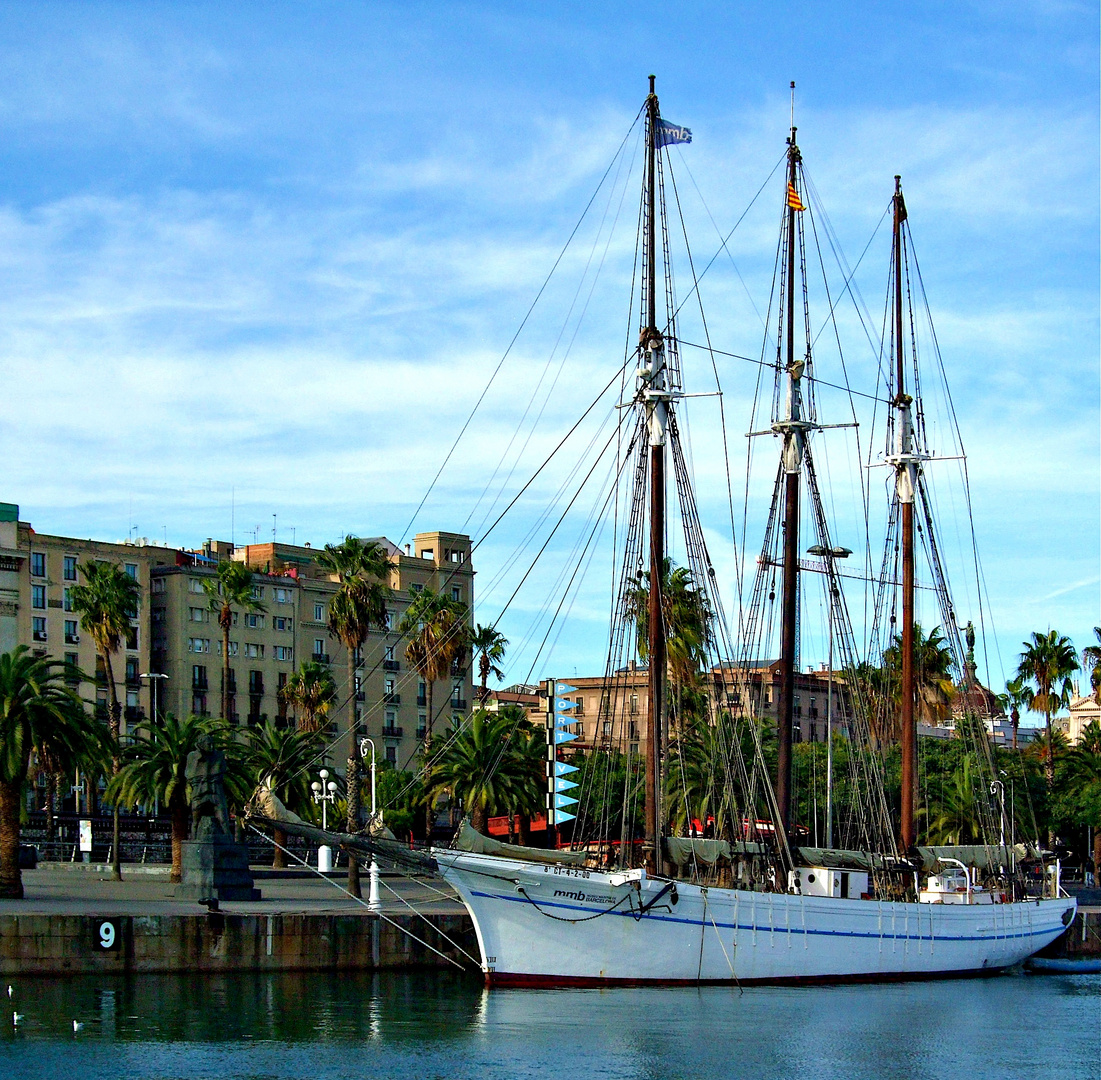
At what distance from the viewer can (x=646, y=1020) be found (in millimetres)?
44250

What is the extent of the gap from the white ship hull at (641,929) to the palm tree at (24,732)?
1892cm

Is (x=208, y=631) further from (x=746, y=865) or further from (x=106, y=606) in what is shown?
(x=746, y=865)

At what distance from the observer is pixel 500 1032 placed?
42281mm

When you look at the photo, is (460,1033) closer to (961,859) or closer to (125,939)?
(125,939)

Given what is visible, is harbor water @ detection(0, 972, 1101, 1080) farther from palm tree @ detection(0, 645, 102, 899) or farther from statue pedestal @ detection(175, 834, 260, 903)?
palm tree @ detection(0, 645, 102, 899)

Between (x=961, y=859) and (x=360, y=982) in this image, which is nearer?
(x=360, y=982)

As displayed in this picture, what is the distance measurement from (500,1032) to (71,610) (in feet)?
298

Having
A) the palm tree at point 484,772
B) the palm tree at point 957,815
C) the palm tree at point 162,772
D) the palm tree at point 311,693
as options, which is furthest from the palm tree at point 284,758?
the palm tree at point 957,815

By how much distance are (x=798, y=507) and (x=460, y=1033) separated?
30.2m

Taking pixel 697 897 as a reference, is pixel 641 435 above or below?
above

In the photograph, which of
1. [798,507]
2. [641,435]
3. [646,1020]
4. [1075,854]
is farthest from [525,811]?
[1075,854]

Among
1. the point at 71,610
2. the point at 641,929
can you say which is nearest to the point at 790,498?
the point at 641,929

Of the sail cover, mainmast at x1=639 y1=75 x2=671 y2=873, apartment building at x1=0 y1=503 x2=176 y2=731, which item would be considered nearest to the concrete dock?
the sail cover

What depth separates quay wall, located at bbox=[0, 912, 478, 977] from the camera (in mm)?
48594
